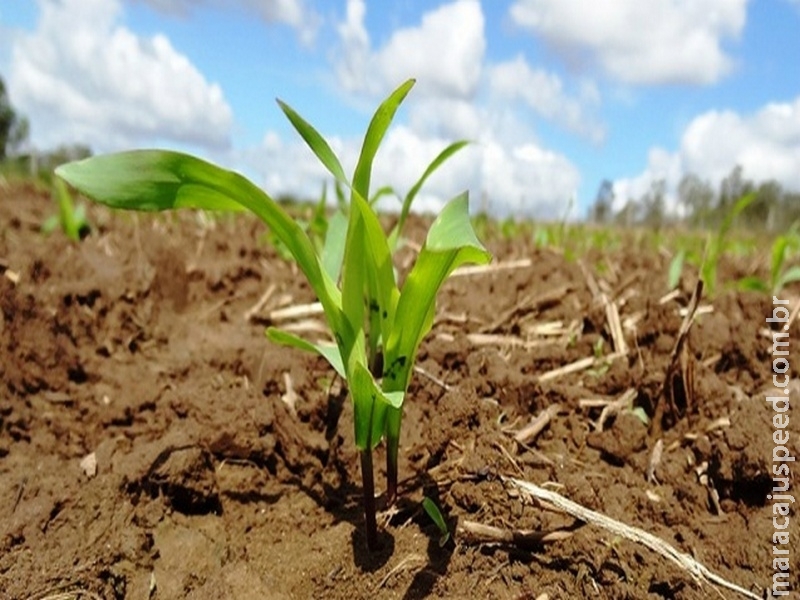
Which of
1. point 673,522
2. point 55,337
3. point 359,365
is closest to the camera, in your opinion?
point 359,365

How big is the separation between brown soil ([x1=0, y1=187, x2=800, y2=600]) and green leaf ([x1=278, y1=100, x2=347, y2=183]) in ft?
1.60

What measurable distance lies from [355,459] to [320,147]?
1.95 feet

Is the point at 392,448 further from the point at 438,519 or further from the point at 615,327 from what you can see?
the point at 615,327

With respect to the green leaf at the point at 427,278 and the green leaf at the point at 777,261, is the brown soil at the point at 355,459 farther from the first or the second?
the green leaf at the point at 777,261

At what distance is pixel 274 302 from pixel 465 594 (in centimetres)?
130

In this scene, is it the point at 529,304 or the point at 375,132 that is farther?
the point at 529,304

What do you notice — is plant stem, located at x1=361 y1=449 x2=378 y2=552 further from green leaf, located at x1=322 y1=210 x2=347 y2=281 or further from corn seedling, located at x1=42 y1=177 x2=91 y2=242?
corn seedling, located at x1=42 y1=177 x2=91 y2=242

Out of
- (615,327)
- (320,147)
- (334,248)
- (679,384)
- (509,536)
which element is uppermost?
(320,147)

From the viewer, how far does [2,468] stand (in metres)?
1.48

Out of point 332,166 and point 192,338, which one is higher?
point 332,166

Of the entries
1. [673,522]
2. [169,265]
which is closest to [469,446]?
[673,522]

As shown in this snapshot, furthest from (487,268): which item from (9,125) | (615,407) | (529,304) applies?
(9,125)

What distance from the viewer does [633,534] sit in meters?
1.19

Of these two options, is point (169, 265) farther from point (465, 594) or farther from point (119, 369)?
point (465, 594)
